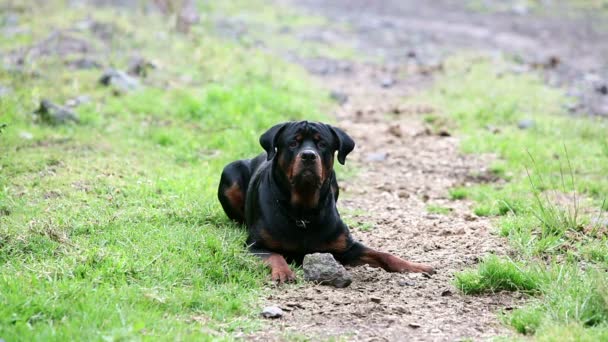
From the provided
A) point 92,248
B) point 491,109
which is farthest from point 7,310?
point 491,109

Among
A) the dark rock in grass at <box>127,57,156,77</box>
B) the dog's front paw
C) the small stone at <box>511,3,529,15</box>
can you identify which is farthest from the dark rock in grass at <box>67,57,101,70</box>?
the small stone at <box>511,3,529,15</box>

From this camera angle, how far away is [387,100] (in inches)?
516

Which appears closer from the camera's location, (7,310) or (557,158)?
(7,310)

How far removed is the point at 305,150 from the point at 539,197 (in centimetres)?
281

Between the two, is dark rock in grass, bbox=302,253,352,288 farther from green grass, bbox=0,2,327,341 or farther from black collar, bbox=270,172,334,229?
black collar, bbox=270,172,334,229

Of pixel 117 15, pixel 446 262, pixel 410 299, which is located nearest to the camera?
pixel 410 299

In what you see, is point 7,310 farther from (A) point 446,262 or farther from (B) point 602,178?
(B) point 602,178

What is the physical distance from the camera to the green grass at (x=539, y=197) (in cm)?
447

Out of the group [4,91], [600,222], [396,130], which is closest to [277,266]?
[600,222]

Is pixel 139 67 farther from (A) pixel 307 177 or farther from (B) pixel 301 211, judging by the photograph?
(A) pixel 307 177

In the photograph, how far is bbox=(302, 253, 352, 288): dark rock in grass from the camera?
5258mm

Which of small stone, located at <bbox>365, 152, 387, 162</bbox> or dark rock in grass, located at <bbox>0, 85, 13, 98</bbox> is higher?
dark rock in grass, located at <bbox>0, 85, 13, 98</bbox>

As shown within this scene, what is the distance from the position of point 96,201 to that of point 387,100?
7444 millimetres

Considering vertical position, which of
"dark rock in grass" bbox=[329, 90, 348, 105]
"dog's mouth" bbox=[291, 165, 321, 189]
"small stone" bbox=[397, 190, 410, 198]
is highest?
"dog's mouth" bbox=[291, 165, 321, 189]
